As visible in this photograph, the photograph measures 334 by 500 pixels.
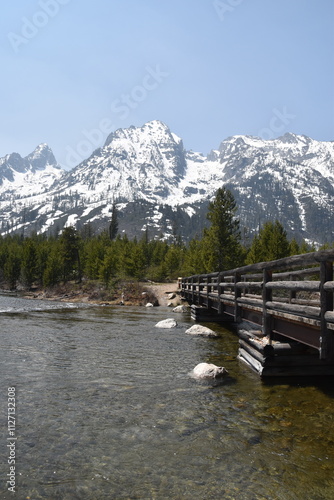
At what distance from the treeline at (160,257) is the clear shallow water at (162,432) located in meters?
33.0

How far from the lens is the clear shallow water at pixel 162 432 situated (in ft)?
13.4

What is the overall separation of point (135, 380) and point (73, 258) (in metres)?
71.3

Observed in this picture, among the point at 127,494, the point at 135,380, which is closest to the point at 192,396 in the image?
the point at 135,380

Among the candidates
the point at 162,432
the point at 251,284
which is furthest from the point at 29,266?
the point at 162,432

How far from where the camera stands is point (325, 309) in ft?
21.0

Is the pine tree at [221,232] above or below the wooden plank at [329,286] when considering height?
above

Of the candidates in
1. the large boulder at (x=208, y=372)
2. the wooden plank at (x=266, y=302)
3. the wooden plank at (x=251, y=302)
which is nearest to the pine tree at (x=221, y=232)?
the wooden plank at (x=251, y=302)

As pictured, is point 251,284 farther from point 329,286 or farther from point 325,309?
point 329,286

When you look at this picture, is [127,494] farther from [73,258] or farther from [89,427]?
[73,258]

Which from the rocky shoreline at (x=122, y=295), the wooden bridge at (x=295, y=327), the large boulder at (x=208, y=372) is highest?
the wooden bridge at (x=295, y=327)

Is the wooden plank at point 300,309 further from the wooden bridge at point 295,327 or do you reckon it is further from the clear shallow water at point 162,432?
the clear shallow water at point 162,432

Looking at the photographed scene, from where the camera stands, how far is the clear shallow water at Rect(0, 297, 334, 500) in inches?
161

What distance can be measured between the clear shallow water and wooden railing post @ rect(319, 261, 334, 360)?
4.04 ft

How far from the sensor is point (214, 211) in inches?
1655
